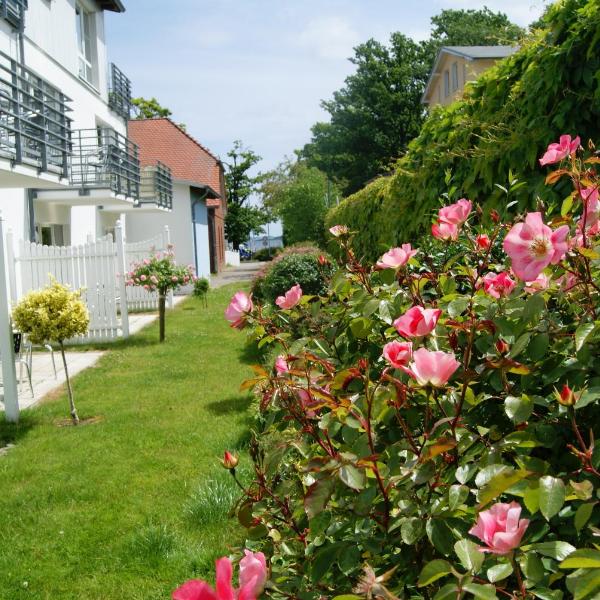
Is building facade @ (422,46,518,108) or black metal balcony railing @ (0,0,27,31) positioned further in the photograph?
building facade @ (422,46,518,108)

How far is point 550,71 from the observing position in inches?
165

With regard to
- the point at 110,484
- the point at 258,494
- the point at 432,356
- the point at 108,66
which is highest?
the point at 108,66

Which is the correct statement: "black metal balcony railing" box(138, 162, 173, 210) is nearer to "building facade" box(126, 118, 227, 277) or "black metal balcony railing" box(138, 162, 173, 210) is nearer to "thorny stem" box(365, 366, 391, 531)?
"building facade" box(126, 118, 227, 277)

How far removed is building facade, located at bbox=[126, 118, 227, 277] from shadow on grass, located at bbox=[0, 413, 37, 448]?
66.8 ft

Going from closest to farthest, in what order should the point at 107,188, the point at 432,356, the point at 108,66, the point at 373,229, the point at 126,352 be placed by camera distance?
the point at 432,356 → the point at 373,229 → the point at 126,352 → the point at 107,188 → the point at 108,66

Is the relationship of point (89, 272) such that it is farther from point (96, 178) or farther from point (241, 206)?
point (241, 206)

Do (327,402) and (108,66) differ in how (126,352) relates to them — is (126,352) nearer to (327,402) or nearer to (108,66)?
(327,402)

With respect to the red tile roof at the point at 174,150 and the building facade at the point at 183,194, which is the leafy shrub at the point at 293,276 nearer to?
the building facade at the point at 183,194

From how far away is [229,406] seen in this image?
773cm

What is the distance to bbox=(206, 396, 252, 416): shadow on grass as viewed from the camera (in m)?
7.54

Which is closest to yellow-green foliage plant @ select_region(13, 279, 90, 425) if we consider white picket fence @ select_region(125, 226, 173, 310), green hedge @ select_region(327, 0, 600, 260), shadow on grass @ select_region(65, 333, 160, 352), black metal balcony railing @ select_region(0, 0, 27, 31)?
green hedge @ select_region(327, 0, 600, 260)

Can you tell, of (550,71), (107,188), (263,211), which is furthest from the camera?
(263,211)

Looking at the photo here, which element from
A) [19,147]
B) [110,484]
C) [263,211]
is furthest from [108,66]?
[263,211]

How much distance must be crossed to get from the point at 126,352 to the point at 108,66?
532 inches
